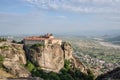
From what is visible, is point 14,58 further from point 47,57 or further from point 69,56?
point 69,56

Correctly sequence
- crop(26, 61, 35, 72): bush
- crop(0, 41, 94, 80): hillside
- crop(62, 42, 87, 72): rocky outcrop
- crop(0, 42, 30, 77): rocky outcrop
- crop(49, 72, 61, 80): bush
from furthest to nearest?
crop(62, 42, 87, 72): rocky outcrop → crop(26, 61, 35, 72): bush → crop(49, 72, 61, 80): bush → crop(0, 41, 94, 80): hillside → crop(0, 42, 30, 77): rocky outcrop

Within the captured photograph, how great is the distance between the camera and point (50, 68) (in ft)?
286

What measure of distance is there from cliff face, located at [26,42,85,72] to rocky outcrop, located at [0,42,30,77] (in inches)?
112

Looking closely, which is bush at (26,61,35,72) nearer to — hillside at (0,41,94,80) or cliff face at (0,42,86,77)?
hillside at (0,41,94,80)

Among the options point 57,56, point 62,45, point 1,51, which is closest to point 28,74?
point 1,51

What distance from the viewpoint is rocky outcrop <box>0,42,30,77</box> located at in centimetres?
7525

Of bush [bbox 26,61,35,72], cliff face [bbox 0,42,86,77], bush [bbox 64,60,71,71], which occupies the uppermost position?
cliff face [bbox 0,42,86,77]

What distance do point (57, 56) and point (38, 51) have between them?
7.00m

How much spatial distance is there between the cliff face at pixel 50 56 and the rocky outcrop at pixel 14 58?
284cm

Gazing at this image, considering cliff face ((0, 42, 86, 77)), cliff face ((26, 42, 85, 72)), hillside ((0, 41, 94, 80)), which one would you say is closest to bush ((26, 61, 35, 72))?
hillside ((0, 41, 94, 80))

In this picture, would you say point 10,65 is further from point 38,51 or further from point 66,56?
point 66,56

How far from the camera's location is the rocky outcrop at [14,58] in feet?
247

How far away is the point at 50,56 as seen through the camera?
88500mm

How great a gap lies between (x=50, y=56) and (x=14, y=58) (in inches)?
434
